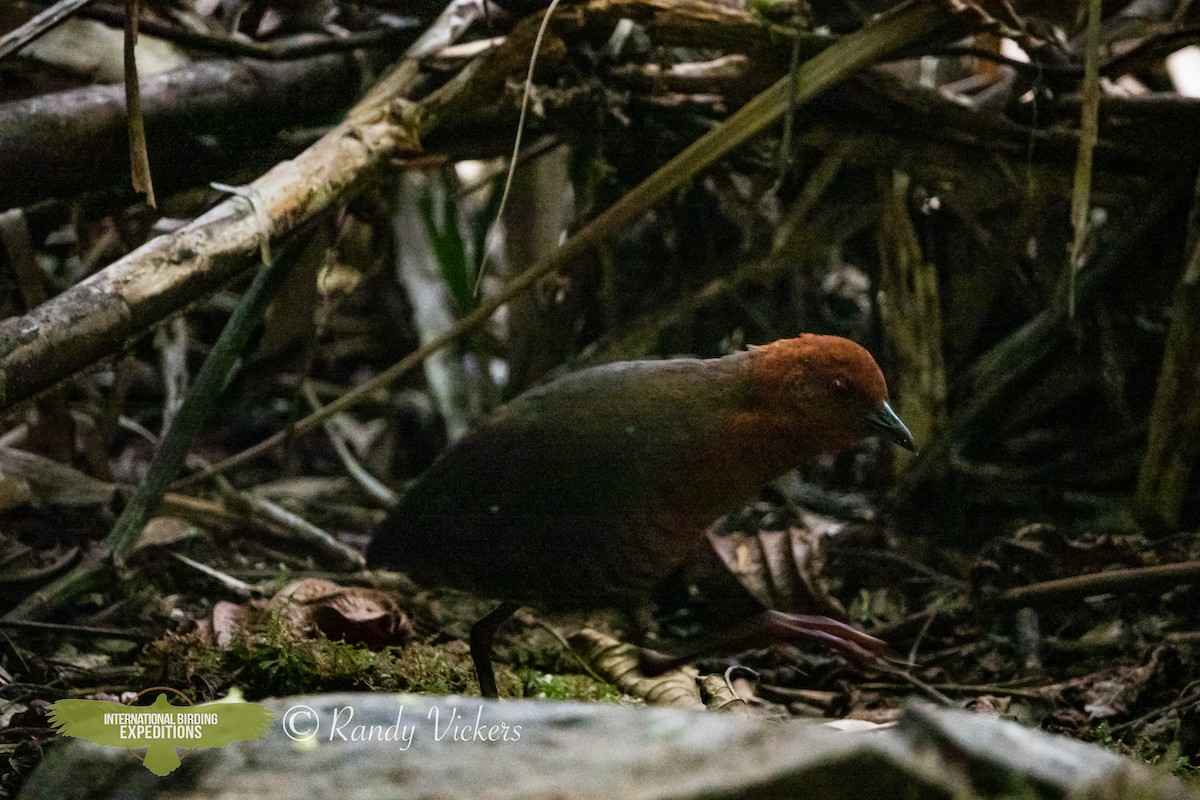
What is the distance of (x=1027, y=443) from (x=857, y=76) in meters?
1.68

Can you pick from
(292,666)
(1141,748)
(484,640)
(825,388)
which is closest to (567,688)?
(484,640)

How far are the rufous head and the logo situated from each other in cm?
148

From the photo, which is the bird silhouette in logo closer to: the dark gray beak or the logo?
the logo

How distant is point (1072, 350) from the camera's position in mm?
4207

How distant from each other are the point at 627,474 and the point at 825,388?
20.8 inches

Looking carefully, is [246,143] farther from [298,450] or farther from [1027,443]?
[1027,443]

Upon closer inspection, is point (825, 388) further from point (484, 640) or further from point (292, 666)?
point (292, 666)

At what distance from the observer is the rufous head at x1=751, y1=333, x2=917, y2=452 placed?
2699mm

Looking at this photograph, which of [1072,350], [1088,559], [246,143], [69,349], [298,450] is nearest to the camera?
[69,349]

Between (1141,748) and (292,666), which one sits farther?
(292,666)

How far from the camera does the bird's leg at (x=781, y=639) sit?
2.80 m

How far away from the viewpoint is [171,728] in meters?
1.57

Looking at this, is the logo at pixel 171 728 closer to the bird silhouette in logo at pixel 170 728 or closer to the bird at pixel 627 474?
the bird silhouette in logo at pixel 170 728

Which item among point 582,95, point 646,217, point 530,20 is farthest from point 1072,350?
point 530,20
